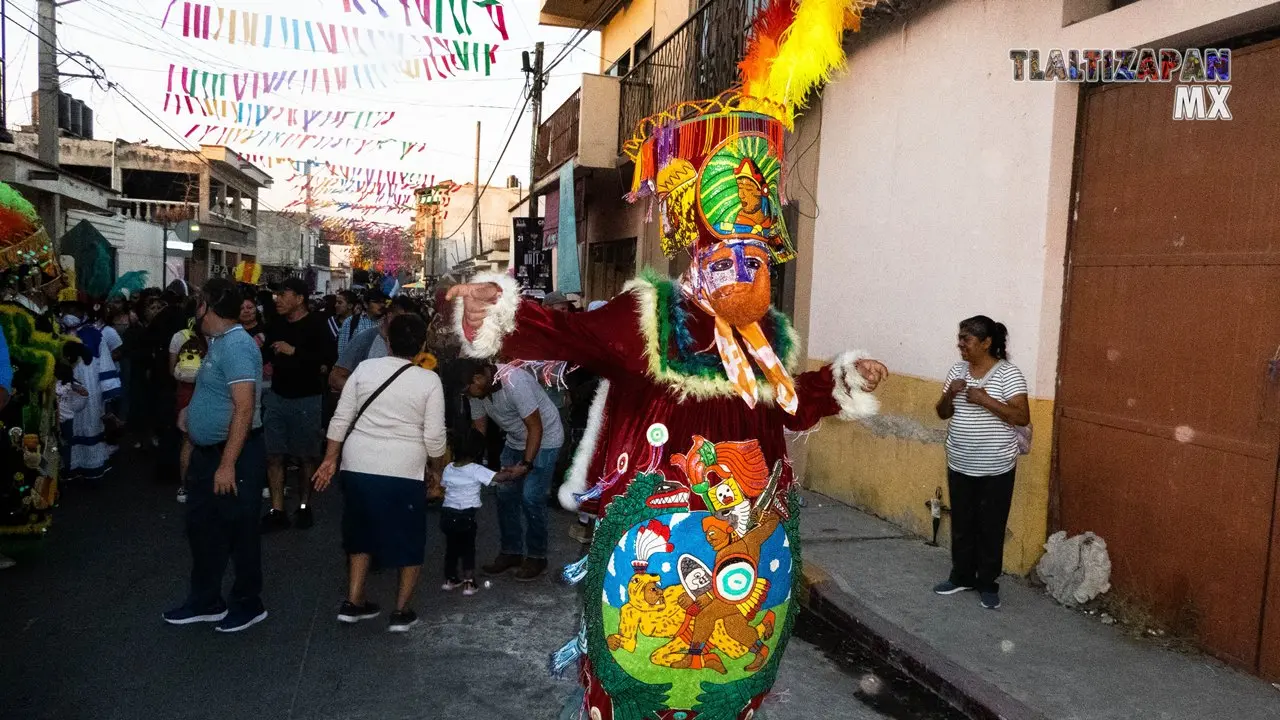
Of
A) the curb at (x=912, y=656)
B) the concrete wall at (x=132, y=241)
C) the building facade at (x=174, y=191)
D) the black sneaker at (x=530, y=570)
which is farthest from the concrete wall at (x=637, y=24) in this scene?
the building facade at (x=174, y=191)

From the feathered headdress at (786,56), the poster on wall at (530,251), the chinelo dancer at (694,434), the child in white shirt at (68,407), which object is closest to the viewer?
the chinelo dancer at (694,434)

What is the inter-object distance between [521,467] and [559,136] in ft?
38.4

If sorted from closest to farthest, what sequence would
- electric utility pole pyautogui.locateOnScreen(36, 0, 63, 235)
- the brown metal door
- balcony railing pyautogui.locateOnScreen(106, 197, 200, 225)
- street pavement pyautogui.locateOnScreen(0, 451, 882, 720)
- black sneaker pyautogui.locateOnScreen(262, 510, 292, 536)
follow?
street pavement pyautogui.locateOnScreen(0, 451, 882, 720) → the brown metal door → black sneaker pyautogui.locateOnScreen(262, 510, 292, 536) → electric utility pole pyautogui.locateOnScreen(36, 0, 63, 235) → balcony railing pyautogui.locateOnScreen(106, 197, 200, 225)

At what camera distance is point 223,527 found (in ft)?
15.8

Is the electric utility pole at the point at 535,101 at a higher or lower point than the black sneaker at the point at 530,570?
higher

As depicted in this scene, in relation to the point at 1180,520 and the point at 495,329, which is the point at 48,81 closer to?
the point at 495,329

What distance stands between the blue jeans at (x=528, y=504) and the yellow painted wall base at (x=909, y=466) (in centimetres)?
284

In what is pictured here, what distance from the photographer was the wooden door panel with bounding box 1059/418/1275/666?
4477 millimetres

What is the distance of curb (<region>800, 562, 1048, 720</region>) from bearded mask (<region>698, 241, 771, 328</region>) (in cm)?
256

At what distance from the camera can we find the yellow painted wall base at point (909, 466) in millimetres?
5781

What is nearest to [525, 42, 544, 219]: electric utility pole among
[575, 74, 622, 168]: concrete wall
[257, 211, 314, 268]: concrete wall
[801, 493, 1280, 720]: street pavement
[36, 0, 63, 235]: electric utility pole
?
[575, 74, 622, 168]: concrete wall

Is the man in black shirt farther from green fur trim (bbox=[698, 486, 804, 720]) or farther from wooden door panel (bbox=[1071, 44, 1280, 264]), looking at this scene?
wooden door panel (bbox=[1071, 44, 1280, 264])

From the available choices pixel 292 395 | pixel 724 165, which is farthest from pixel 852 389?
pixel 292 395

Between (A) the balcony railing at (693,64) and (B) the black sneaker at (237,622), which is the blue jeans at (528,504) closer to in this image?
(B) the black sneaker at (237,622)
